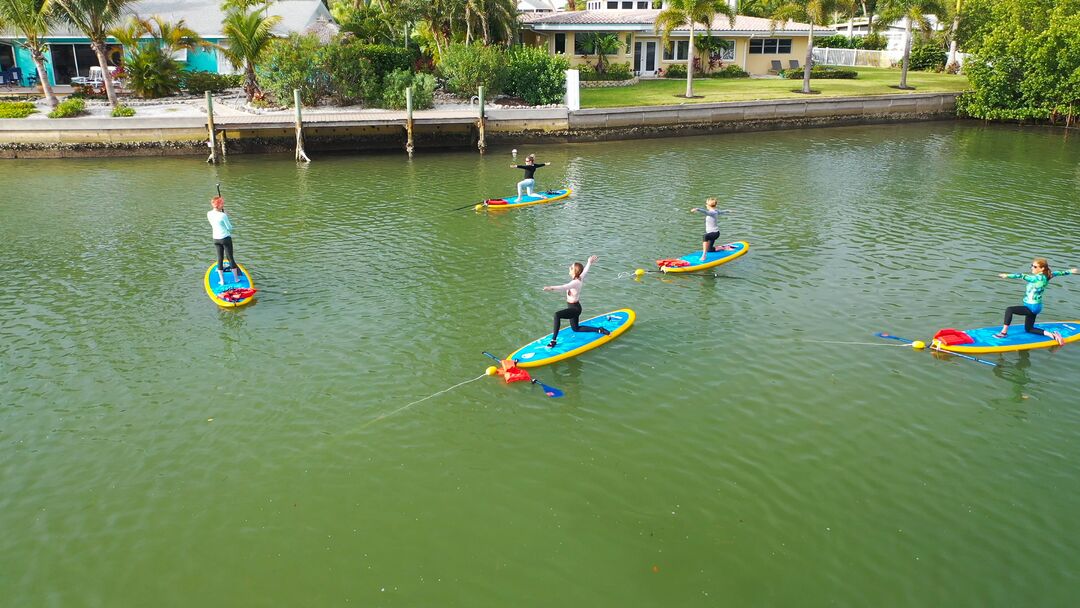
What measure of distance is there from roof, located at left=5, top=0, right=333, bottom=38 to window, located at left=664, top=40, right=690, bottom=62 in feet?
76.9

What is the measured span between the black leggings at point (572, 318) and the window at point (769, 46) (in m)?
48.1

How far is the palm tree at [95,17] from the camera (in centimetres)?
3525

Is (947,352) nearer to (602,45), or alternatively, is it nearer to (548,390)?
(548,390)

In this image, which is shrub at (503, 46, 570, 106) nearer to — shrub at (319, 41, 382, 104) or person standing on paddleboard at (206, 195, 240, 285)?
shrub at (319, 41, 382, 104)

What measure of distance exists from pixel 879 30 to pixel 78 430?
66931 millimetres

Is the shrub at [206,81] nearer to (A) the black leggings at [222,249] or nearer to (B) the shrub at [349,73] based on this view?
(B) the shrub at [349,73]

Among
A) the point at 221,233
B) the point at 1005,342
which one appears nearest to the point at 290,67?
the point at 221,233

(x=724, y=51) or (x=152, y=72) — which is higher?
(x=724, y=51)

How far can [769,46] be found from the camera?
5725cm

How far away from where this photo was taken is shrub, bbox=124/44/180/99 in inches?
1626

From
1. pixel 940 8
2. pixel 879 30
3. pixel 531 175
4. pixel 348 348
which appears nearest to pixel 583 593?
pixel 348 348

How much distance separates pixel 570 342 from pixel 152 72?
3630cm

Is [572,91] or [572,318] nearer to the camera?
[572,318]

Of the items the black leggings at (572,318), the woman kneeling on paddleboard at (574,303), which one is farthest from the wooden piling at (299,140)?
→ the black leggings at (572,318)
